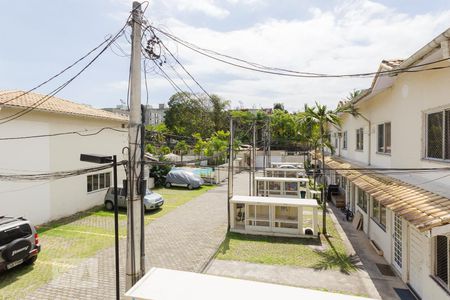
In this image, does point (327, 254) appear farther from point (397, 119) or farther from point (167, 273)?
point (167, 273)

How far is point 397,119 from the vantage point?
1068cm

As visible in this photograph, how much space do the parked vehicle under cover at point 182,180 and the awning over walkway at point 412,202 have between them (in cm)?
1912

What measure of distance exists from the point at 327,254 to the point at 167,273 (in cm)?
851

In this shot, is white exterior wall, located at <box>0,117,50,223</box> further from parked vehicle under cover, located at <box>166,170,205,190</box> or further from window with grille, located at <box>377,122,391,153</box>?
window with grille, located at <box>377,122,391,153</box>

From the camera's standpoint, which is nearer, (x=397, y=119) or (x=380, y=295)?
(x=380, y=295)

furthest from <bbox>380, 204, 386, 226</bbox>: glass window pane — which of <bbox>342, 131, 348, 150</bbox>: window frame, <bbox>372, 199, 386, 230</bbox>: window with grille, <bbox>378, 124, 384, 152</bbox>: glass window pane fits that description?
<bbox>342, 131, 348, 150</bbox>: window frame

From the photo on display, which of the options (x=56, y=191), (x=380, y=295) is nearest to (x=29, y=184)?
(x=56, y=191)

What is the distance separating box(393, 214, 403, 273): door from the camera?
10365 millimetres

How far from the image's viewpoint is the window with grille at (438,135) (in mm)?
7414

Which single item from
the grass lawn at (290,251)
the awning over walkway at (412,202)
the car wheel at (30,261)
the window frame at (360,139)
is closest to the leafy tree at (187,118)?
→ the window frame at (360,139)

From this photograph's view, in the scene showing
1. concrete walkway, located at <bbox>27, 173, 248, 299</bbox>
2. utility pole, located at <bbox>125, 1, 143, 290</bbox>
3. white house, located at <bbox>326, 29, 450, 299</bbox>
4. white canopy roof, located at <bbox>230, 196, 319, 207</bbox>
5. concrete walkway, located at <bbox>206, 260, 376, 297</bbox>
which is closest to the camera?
utility pole, located at <bbox>125, 1, 143, 290</bbox>

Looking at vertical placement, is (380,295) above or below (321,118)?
below

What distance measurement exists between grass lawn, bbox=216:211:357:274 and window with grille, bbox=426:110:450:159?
5.43m

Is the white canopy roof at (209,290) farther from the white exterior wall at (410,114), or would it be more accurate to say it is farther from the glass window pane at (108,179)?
the glass window pane at (108,179)
